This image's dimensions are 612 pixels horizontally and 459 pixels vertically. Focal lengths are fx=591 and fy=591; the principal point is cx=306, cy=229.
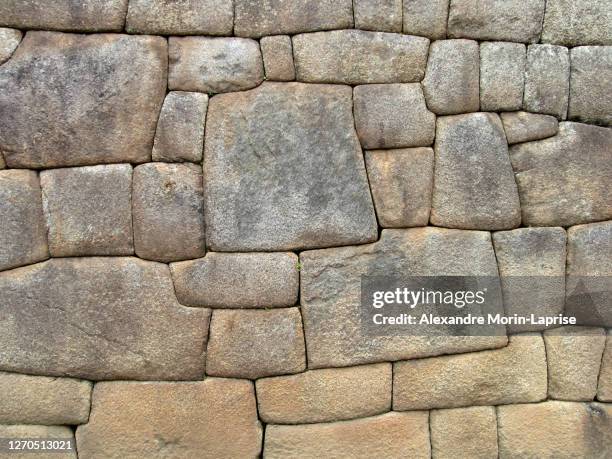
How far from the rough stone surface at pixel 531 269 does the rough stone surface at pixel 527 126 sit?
509mm

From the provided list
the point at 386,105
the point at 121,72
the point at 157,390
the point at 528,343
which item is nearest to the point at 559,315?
the point at 528,343

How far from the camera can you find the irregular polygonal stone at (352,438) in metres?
3.21

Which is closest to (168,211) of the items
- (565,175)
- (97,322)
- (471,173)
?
(97,322)

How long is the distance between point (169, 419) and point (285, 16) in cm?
224

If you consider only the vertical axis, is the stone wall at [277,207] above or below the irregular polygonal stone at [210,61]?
below

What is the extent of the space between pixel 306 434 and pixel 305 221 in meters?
1.16

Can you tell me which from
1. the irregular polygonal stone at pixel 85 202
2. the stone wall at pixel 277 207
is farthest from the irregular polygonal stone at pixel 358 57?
the irregular polygonal stone at pixel 85 202

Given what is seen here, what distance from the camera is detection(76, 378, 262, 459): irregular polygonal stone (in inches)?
125

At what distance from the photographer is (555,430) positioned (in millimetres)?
3289

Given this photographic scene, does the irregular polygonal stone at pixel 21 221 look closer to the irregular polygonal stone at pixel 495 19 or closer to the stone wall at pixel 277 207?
the stone wall at pixel 277 207

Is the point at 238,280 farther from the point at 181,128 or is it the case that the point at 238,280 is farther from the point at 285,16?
the point at 285,16

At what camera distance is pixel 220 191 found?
10.3 ft

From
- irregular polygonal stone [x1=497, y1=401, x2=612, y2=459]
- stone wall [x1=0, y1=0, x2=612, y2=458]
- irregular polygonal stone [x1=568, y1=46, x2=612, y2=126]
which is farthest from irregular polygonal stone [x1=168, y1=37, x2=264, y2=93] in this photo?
irregular polygonal stone [x1=497, y1=401, x2=612, y2=459]

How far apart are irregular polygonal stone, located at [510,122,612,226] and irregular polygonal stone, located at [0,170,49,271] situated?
2587 mm
